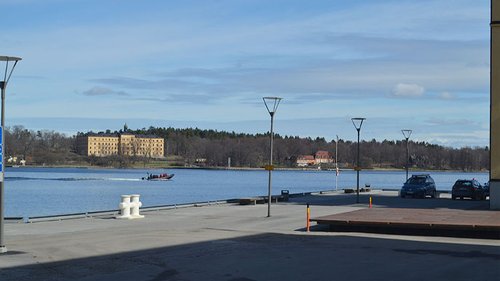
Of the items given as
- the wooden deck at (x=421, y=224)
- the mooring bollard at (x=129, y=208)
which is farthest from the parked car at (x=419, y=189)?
the mooring bollard at (x=129, y=208)

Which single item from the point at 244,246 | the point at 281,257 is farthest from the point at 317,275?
the point at 244,246

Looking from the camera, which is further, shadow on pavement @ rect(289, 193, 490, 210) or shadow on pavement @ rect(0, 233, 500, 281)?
shadow on pavement @ rect(289, 193, 490, 210)

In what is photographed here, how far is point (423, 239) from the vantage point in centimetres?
2300

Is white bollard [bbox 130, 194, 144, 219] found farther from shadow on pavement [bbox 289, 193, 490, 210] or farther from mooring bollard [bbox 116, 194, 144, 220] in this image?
shadow on pavement [bbox 289, 193, 490, 210]

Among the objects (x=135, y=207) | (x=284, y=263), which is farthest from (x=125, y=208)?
(x=284, y=263)

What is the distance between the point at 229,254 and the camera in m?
18.5

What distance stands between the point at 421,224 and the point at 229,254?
808 cm

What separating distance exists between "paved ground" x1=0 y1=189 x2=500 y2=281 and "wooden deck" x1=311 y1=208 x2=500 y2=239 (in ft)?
1.78

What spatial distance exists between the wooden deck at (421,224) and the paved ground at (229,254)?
0.54 metres

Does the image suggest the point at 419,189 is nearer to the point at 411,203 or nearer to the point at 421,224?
the point at 411,203

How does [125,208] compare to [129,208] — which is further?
[129,208]

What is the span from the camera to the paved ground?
1519cm

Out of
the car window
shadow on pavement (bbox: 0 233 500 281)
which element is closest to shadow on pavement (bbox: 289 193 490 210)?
the car window

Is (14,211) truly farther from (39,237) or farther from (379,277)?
(379,277)
